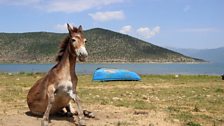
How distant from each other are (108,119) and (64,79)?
2.27m

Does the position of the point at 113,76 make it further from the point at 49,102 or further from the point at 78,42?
the point at 78,42

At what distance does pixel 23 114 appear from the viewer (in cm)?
1203

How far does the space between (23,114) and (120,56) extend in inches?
7255

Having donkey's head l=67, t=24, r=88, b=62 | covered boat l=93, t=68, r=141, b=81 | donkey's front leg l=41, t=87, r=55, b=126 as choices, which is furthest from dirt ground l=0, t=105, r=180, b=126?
covered boat l=93, t=68, r=141, b=81

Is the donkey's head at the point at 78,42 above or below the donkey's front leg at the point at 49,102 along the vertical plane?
above

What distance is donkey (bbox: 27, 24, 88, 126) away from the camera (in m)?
10.2

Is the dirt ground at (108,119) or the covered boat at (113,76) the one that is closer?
the dirt ground at (108,119)

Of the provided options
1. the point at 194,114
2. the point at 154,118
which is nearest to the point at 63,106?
the point at 154,118

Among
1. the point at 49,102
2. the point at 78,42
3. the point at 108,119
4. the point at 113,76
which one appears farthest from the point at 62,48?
the point at 113,76

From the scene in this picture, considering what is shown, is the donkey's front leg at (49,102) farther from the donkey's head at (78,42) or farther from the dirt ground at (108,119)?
the donkey's head at (78,42)

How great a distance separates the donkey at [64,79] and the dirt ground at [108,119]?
18.9 inches

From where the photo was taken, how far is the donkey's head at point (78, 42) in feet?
31.8

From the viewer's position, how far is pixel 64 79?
10273 millimetres

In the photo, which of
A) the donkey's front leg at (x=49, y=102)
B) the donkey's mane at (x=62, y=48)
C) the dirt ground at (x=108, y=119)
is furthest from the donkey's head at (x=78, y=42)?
the dirt ground at (x=108, y=119)
